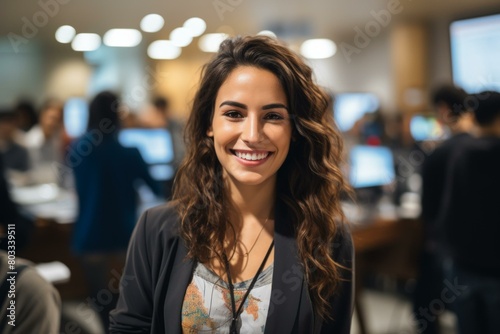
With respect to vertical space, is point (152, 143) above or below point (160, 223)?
above

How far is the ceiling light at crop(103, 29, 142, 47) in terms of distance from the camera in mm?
7805

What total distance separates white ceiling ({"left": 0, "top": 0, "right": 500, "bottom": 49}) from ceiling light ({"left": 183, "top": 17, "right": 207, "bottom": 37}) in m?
0.10

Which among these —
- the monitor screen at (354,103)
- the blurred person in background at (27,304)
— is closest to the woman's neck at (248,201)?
the blurred person in background at (27,304)

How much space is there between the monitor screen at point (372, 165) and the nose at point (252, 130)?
311cm

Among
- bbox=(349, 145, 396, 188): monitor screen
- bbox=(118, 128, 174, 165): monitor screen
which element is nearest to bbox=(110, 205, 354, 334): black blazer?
bbox=(349, 145, 396, 188): monitor screen

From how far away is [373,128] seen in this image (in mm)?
6492

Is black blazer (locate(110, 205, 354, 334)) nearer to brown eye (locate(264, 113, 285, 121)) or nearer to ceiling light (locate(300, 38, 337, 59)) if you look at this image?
brown eye (locate(264, 113, 285, 121))

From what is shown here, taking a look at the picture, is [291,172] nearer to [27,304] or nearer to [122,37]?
[27,304]

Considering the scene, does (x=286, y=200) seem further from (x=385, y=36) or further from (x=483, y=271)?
(x=385, y=36)

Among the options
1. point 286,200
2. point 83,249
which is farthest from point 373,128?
point 286,200

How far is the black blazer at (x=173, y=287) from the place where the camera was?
4.43 ft

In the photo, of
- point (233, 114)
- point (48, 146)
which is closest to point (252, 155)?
point (233, 114)

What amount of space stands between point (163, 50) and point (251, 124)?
8284 mm

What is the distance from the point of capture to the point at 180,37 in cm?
847
